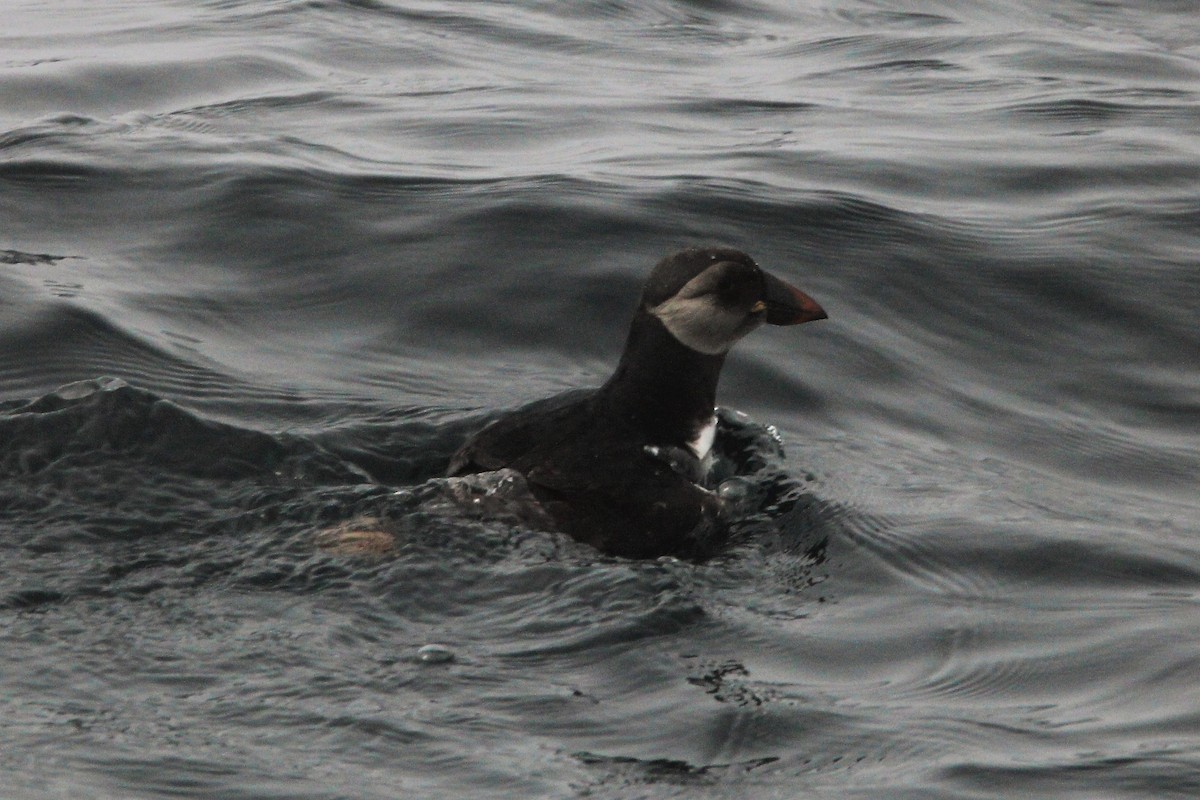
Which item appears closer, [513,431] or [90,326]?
[513,431]

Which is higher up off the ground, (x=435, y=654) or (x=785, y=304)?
(x=785, y=304)

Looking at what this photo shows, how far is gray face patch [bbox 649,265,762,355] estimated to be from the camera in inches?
252

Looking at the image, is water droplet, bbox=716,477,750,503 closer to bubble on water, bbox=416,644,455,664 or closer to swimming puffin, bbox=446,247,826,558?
swimming puffin, bbox=446,247,826,558

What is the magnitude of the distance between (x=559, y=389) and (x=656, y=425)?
3.59 ft

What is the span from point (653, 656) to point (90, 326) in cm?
353

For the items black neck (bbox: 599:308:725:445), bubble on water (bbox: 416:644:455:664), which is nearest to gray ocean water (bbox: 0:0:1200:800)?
bubble on water (bbox: 416:644:455:664)

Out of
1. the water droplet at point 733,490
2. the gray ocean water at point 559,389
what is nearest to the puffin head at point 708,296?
the water droplet at point 733,490

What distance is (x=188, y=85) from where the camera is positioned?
11773 millimetres

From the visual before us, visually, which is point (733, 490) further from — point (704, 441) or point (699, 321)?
point (699, 321)

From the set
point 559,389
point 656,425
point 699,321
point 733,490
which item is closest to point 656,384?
point 656,425

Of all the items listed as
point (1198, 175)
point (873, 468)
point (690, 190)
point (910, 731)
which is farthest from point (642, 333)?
point (1198, 175)

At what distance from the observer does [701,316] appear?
253 inches

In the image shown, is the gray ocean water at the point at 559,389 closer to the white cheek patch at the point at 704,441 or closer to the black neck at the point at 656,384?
the white cheek patch at the point at 704,441

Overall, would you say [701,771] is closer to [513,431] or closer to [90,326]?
[513,431]
